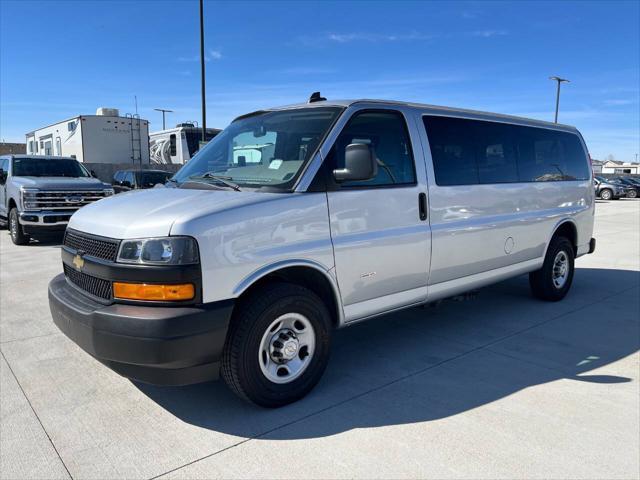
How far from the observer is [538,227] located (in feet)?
18.3

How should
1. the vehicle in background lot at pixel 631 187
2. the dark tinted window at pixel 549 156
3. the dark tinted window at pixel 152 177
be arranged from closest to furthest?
the dark tinted window at pixel 549 156 < the dark tinted window at pixel 152 177 < the vehicle in background lot at pixel 631 187

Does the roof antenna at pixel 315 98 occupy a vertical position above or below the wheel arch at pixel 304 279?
above

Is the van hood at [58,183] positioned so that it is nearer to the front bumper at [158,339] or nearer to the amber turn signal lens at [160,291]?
the front bumper at [158,339]

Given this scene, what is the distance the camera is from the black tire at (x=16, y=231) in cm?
1074

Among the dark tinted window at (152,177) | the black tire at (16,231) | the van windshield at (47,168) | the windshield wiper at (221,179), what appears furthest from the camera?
the dark tinted window at (152,177)

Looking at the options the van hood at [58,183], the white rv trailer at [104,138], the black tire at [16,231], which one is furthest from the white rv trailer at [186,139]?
the black tire at [16,231]

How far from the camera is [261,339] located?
3.20m

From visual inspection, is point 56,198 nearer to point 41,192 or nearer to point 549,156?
point 41,192

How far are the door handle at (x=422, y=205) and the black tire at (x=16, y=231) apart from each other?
9.67m

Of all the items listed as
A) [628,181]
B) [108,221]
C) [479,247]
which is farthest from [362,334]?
[628,181]

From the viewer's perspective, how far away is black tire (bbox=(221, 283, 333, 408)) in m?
3.11

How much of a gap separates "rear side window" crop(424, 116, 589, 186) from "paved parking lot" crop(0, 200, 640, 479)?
156 centimetres

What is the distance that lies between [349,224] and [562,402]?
1.92 metres

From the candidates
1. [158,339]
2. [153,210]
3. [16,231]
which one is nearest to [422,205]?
[153,210]
